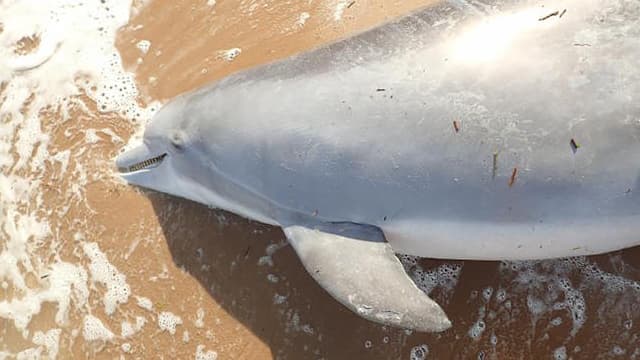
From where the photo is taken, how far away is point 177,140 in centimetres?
477

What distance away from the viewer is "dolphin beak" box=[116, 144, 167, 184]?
526 centimetres

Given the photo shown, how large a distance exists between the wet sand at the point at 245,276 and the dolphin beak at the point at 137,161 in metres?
0.18

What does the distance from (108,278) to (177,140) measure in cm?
150

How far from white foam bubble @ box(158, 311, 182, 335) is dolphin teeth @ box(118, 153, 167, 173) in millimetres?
1159

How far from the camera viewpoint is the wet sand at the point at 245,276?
5.08 metres

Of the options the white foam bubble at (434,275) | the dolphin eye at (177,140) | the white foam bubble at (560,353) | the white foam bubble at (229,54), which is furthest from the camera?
the white foam bubble at (229,54)

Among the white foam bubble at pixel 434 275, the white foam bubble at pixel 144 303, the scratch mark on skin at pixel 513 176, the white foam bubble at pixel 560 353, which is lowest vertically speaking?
the white foam bubble at pixel 560 353

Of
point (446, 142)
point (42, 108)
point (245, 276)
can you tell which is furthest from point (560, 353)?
point (42, 108)

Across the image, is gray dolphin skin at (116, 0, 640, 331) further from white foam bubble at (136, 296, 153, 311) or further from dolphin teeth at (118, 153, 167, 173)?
white foam bubble at (136, 296, 153, 311)

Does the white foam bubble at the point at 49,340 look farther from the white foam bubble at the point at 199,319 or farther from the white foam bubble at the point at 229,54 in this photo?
the white foam bubble at the point at 229,54

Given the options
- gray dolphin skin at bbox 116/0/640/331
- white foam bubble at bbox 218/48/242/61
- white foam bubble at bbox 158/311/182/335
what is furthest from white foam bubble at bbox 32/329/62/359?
white foam bubble at bbox 218/48/242/61

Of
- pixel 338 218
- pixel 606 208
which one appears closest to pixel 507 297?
pixel 606 208

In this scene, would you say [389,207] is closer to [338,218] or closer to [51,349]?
[338,218]

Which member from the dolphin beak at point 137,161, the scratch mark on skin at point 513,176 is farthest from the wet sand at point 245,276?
the scratch mark on skin at point 513,176
